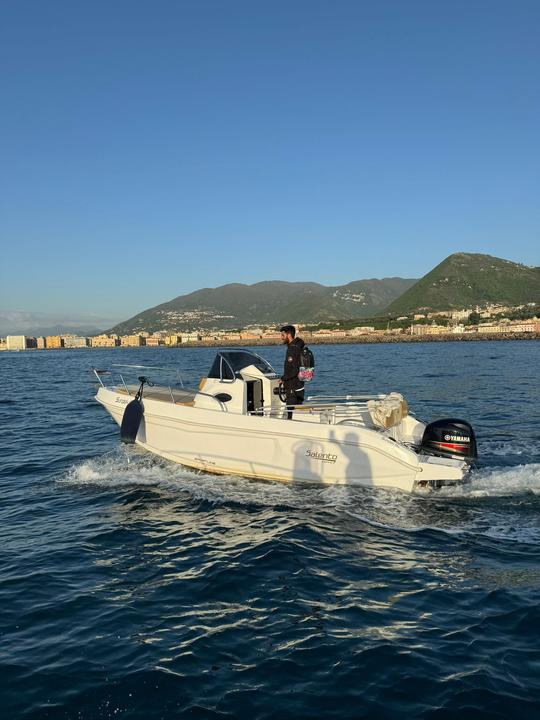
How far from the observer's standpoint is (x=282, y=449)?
9.81 metres

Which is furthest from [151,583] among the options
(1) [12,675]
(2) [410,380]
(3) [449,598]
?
(2) [410,380]

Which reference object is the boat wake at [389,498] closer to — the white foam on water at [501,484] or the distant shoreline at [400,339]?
the white foam on water at [501,484]

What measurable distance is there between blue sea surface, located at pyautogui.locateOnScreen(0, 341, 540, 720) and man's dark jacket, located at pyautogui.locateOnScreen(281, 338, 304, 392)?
6.60ft

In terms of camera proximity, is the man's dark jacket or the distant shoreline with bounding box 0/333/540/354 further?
the distant shoreline with bounding box 0/333/540/354

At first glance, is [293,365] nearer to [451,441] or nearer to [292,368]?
[292,368]

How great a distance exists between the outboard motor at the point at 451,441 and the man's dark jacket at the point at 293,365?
268cm

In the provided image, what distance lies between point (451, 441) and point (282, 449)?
9.76 feet

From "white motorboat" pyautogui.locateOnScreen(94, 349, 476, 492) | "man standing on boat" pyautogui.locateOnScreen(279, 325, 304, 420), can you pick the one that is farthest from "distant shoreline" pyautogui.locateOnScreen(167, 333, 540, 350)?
"man standing on boat" pyautogui.locateOnScreen(279, 325, 304, 420)

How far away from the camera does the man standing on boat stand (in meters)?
10.5

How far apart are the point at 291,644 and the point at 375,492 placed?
455 cm

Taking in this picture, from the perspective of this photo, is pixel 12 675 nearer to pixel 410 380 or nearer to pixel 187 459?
pixel 187 459

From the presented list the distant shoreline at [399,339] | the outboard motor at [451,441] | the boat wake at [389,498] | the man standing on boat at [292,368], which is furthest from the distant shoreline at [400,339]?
the outboard motor at [451,441]

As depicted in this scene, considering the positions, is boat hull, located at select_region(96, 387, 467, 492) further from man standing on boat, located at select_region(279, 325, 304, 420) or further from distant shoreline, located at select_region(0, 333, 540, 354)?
distant shoreline, located at select_region(0, 333, 540, 354)

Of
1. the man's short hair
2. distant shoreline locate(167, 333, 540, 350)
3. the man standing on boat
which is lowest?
distant shoreline locate(167, 333, 540, 350)
